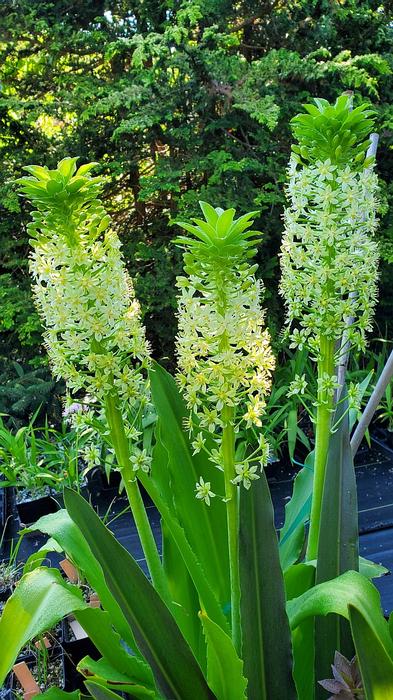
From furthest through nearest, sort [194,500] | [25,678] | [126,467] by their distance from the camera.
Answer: [25,678], [194,500], [126,467]

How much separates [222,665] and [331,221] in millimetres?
899

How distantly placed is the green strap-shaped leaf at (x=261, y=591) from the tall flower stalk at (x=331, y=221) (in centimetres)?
30

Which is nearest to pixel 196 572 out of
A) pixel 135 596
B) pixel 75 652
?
pixel 135 596

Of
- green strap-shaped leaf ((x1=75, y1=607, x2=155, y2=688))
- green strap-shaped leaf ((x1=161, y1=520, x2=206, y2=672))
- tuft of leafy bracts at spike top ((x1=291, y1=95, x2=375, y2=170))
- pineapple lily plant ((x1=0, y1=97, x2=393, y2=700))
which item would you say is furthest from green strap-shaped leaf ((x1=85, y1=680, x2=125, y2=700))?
tuft of leafy bracts at spike top ((x1=291, y1=95, x2=375, y2=170))

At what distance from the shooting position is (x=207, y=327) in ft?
3.65

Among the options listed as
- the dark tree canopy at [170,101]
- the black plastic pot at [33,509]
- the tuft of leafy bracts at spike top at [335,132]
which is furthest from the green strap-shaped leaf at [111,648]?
the dark tree canopy at [170,101]

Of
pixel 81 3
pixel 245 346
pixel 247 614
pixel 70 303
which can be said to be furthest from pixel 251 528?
pixel 81 3

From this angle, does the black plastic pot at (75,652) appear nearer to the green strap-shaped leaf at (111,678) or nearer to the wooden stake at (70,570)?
the wooden stake at (70,570)

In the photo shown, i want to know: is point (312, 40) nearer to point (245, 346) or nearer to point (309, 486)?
point (309, 486)

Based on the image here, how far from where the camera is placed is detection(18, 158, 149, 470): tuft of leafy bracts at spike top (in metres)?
1.17

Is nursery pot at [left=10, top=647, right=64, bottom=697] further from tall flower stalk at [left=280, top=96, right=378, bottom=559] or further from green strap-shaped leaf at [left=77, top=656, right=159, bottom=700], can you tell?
tall flower stalk at [left=280, top=96, right=378, bottom=559]

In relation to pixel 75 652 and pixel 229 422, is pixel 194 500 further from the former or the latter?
pixel 75 652

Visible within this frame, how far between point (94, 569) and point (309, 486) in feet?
2.21

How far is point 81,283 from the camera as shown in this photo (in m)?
1.17
